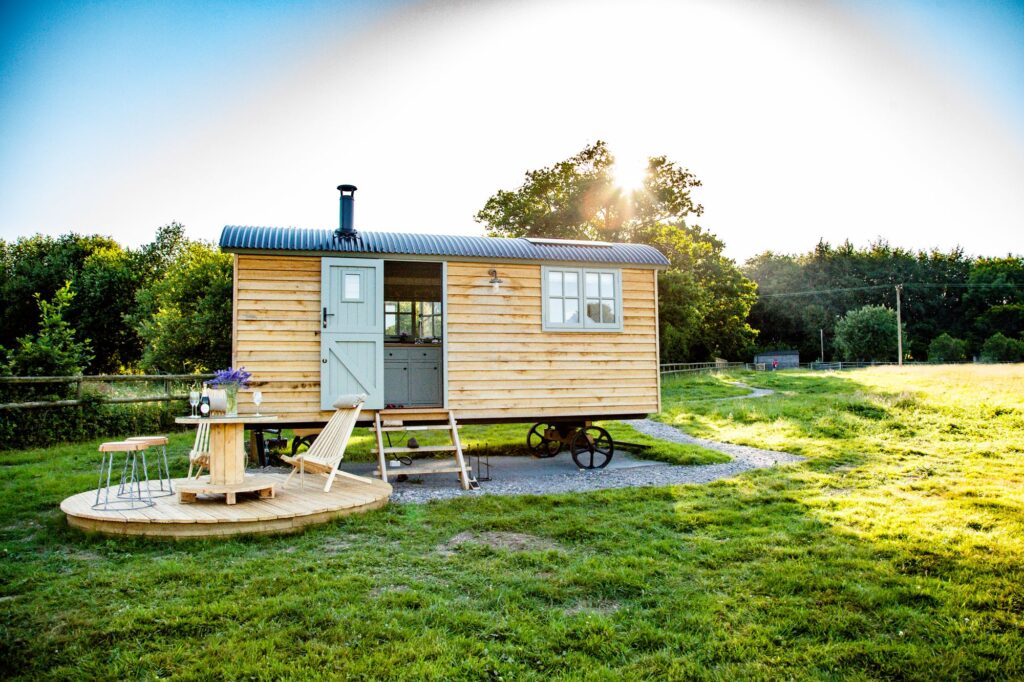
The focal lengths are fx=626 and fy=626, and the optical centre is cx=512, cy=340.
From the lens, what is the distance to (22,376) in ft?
36.0

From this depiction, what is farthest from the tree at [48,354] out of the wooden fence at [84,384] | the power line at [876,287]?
the power line at [876,287]

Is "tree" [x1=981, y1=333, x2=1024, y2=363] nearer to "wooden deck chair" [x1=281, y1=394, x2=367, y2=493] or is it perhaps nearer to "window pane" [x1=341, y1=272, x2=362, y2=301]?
"window pane" [x1=341, y1=272, x2=362, y2=301]

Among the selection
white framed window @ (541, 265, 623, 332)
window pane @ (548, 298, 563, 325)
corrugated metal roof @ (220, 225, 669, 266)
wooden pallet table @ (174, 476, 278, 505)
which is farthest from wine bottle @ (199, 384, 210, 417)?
window pane @ (548, 298, 563, 325)

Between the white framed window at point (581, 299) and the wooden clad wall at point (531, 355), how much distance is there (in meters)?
0.10

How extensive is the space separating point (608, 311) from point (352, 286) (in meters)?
3.75

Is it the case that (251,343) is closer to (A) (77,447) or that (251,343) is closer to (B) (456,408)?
(B) (456,408)

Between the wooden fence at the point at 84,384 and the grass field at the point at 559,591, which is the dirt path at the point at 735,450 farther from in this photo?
the wooden fence at the point at 84,384

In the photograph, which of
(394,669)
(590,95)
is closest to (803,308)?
(590,95)

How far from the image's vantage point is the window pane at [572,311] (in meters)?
9.23

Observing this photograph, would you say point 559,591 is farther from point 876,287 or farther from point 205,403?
point 876,287

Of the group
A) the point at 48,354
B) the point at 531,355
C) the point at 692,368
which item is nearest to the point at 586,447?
the point at 531,355

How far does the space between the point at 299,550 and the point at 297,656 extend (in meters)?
1.88

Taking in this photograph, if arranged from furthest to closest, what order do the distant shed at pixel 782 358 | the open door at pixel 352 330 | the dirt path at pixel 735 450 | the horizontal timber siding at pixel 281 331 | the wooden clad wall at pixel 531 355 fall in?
the distant shed at pixel 782 358
the dirt path at pixel 735 450
the wooden clad wall at pixel 531 355
the open door at pixel 352 330
the horizontal timber siding at pixel 281 331

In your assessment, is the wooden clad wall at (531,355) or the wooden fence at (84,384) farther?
the wooden fence at (84,384)
